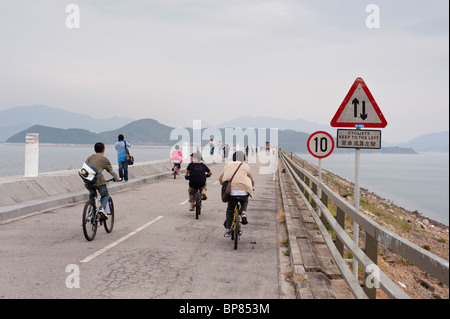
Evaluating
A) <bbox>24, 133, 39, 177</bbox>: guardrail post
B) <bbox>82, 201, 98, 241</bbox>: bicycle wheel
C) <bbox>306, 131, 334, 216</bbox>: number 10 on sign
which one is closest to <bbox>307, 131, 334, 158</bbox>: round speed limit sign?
<bbox>306, 131, 334, 216</bbox>: number 10 on sign

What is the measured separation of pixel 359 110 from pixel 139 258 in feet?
14.5

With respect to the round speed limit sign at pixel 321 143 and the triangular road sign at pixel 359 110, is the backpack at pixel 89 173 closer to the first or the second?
the triangular road sign at pixel 359 110

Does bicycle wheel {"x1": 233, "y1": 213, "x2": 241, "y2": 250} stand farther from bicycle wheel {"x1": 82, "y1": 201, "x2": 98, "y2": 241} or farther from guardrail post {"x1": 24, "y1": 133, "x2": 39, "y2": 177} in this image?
guardrail post {"x1": 24, "y1": 133, "x2": 39, "y2": 177}

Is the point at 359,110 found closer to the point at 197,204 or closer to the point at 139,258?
the point at 139,258

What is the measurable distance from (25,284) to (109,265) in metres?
1.43

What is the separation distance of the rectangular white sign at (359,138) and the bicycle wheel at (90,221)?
5178 millimetres

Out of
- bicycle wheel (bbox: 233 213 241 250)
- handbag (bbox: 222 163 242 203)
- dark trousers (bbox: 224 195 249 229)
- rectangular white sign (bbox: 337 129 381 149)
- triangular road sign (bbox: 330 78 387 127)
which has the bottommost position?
bicycle wheel (bbox: 233 213 241 250)

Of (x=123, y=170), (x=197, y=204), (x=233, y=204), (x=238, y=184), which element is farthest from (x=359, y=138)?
(x=123, y=170)

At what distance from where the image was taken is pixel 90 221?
9.34 m

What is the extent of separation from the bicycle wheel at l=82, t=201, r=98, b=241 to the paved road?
18cm

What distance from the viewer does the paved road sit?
6160 millimetres
